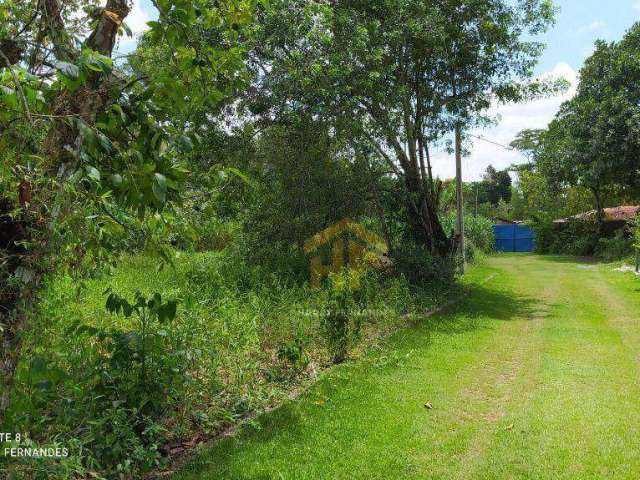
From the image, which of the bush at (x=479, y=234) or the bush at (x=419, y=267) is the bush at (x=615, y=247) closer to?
the bush at (x=479, y=234)

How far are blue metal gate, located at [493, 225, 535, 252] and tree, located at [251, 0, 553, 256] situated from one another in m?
26.1

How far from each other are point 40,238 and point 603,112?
1003 inches

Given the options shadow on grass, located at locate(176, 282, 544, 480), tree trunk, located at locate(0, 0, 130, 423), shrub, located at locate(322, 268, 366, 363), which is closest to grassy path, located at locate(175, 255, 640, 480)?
shadow on grass, located at locate(176, 282, 544, 480)

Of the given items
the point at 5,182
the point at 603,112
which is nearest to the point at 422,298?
the point at 5,182

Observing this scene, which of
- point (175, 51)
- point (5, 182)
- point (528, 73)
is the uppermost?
point (528, 73)

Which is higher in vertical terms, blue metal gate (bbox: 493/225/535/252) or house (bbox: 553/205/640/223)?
house (bbox: 553/205/640/223)

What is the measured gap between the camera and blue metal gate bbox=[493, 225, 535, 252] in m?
39.1

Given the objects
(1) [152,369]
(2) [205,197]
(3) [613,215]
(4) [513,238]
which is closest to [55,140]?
(2) [205,197]

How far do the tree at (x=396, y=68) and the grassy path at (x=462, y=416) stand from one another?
4.82 meters

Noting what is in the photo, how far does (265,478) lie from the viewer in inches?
156

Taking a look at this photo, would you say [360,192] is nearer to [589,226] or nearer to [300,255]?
[300,255]

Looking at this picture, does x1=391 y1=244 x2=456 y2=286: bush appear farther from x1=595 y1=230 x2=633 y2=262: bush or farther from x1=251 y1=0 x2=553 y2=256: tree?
x1=595 y1=230 x2=633 y2=262: bush

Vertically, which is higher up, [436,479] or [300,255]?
[300,255]

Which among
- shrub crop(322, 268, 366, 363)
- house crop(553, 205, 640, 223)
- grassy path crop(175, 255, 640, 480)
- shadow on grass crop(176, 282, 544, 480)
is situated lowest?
grassy path crop(175, 255, 640, 480)
